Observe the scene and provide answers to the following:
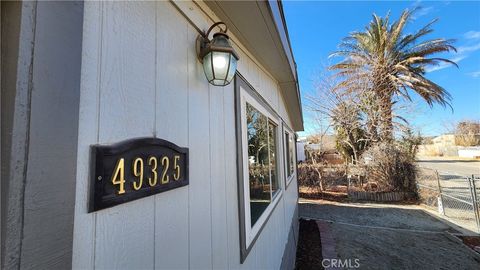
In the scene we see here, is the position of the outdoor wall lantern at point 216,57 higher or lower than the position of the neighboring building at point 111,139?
higher

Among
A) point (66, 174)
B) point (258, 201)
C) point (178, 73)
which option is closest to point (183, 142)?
point (178, 73)

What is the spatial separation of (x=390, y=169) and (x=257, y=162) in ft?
32.7

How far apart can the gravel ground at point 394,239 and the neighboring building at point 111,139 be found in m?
4.71

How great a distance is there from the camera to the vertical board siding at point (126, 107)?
2.58 ft

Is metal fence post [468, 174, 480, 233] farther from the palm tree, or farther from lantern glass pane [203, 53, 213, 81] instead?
lantern glass pane [203, 53, 213, 81]

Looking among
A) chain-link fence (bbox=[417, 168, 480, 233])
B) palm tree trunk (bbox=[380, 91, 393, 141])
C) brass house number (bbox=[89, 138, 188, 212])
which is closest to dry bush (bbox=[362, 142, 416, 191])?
chain-link fence (bbox=[417, 168, 480, 233])

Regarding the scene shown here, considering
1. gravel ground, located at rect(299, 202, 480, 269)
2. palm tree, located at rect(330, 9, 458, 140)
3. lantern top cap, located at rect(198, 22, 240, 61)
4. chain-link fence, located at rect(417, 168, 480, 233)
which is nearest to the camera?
lantern top cap, located at rect(198, 22, 240, 61)

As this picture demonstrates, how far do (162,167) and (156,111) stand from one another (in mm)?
244

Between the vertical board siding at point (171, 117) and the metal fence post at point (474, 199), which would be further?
the metal fence post at point (474, 199)

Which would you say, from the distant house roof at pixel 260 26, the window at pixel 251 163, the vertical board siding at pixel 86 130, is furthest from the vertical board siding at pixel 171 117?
the window at pixel 251 163

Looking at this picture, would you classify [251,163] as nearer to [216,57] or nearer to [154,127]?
[216,57]

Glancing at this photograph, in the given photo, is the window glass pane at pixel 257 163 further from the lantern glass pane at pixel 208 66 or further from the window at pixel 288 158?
the window at pixel 288 158

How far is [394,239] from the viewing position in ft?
19.9

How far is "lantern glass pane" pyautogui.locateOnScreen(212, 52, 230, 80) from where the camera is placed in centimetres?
147
